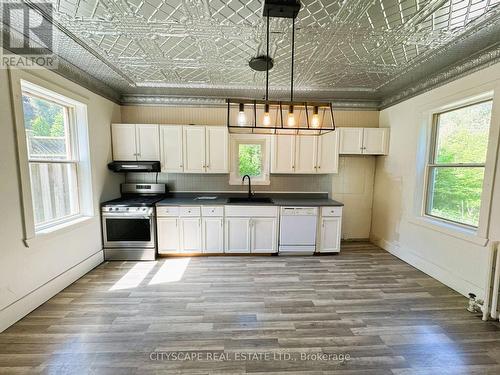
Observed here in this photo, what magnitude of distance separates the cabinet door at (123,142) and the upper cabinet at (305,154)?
2435 mm

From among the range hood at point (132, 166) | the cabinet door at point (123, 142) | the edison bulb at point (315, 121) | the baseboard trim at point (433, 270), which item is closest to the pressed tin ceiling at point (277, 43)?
the cabinet door at point (123, 142)

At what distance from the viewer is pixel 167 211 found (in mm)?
3535

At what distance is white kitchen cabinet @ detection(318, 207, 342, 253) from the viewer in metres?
3.68

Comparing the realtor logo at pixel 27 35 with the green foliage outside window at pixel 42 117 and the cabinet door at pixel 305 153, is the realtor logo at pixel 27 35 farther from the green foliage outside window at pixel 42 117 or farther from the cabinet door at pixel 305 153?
the cabinet door at pixel 305 153

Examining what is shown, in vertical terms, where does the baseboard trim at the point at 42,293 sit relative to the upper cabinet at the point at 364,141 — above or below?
below

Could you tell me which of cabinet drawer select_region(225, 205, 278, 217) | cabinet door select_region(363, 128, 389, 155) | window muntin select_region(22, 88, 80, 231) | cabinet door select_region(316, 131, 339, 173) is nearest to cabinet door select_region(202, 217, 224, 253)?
cabinet drawer select_region(225, 205, 278, 217)

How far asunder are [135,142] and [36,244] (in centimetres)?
202

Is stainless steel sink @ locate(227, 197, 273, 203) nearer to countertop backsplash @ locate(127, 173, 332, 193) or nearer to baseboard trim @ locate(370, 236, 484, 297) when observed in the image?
countertop backsplash @ locate(127, 173, 332, 193)

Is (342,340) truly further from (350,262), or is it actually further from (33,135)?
(33,135)

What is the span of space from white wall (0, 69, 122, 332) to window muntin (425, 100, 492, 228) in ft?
16.1

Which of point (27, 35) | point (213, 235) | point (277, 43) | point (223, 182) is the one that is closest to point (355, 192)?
point (223, 182)

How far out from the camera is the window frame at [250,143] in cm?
405

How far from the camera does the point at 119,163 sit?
3.58 m

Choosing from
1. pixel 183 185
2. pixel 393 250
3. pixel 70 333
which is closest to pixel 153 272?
pixel 70 333
